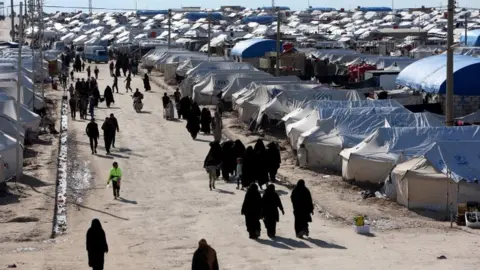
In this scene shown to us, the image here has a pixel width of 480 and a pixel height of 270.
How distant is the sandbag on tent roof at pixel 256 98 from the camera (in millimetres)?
31953

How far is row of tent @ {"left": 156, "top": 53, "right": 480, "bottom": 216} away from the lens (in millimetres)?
18766

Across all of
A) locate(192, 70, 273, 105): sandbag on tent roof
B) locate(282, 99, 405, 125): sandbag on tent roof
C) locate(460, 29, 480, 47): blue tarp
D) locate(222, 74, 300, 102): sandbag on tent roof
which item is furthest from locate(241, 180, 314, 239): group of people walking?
locate(460, 29, 480, 47): blue tarp

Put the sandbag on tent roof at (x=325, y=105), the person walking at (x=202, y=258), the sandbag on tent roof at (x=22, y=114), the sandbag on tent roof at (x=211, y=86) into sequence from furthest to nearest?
the sandbag on tent roof at (x=211, y=86) → the sandbag on tent roof at (x=325, y=105) → the sandbag on tent roof at (x=22, y=114) → the person walking at (x=202, y=258)

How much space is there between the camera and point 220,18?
466 ft

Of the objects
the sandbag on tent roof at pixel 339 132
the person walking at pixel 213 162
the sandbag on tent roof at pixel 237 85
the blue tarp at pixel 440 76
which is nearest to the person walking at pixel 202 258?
the person walking at pixel 213 162

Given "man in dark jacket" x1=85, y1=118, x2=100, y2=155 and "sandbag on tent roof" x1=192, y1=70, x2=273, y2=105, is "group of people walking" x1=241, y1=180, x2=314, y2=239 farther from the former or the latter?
"sandbag on tent roof" x1=192, y1=70, x2=273, y2=105

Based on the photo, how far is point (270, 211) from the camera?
1623 centimetres

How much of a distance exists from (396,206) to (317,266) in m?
5.33

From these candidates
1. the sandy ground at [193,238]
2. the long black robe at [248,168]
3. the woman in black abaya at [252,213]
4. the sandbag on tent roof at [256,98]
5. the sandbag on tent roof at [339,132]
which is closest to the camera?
the sandy ground at [193,238]

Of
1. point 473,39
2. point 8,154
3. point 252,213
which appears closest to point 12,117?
point 8,154

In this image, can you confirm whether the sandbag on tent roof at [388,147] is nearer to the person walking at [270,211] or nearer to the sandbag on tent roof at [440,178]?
the sandbag on tent roof at [440,178]

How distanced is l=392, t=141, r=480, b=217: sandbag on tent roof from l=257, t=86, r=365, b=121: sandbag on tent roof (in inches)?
412

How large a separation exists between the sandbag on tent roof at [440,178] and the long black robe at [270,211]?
11.3 feet

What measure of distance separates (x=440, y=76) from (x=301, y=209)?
15608mm
